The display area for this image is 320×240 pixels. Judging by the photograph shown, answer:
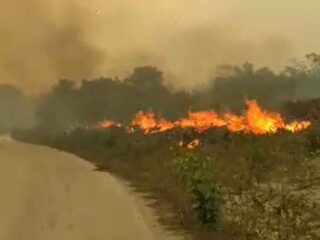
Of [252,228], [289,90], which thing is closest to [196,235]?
[252,228]

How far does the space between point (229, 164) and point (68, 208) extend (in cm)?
859

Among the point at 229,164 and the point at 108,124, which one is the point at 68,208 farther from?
the point at 108,124

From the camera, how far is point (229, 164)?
1003 inches

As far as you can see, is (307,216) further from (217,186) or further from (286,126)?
(286,126)

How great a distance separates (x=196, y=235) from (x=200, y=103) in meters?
38.5

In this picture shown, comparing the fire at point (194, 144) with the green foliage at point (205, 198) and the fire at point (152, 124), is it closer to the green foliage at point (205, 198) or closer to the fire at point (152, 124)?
the fire at point (152, 124)

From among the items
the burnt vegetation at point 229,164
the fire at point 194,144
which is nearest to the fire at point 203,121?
the burnt vegetation at point 229,164

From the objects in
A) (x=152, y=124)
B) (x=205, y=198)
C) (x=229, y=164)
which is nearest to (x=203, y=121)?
(x=152, y=124)

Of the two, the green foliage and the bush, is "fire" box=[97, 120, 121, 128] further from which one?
the green foliage

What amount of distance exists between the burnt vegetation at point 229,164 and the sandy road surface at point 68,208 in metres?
1.00

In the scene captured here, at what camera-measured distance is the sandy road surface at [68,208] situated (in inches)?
589

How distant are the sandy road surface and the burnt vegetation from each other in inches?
39.5

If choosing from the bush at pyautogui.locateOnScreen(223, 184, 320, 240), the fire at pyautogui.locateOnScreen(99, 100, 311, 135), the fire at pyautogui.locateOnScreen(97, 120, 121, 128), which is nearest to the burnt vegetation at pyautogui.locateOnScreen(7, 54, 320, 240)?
the bush at pyautogui.locateOnScreen(223, 184, 320, 240)

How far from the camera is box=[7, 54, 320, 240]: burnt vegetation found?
50.4 ft
